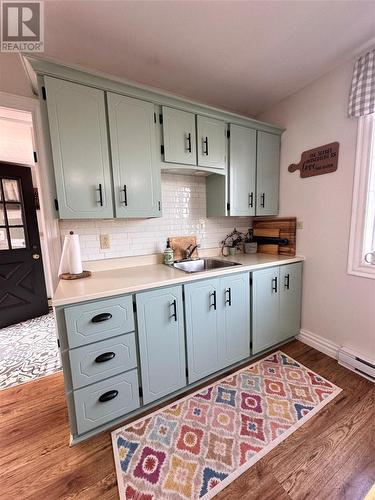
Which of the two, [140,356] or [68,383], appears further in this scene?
[140,356]

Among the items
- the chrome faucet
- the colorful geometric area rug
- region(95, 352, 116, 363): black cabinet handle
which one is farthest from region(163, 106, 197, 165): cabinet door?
the colorful geometric area rug

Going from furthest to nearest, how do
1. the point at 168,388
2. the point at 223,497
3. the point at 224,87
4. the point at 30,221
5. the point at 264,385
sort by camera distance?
the point at 30,221 < the point at 224,87 < the point at 264,385 < the point at 168,388 < the point at 223,497

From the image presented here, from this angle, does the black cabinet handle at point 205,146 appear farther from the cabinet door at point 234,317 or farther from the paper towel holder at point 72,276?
the paper towel holder at point 72,276

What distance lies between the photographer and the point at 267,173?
2.33 meters

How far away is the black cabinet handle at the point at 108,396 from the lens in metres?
1.36

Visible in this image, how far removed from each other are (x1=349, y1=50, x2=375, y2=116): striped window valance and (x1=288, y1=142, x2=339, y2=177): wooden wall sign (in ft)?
0.92

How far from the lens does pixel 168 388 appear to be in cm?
160

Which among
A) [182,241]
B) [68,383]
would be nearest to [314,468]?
[68,383]

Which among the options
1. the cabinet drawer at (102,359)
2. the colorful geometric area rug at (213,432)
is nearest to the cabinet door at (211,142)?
the cabinet drawer at (102,359)

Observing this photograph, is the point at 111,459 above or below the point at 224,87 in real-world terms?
below

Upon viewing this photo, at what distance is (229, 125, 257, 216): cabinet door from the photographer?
2090 millimetres

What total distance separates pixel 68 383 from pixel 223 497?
3.24ft

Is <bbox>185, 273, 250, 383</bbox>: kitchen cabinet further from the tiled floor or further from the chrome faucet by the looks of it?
the tiled floor

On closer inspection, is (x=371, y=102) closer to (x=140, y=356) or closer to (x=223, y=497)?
(x=140, y=356)
